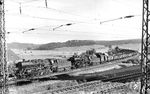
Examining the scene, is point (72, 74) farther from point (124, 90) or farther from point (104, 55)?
point (124, 90)

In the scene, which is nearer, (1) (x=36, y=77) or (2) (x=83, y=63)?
(1) (x=36, y=77)

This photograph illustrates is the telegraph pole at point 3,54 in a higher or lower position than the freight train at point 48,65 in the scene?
higher

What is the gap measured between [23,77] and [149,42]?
22.1 metres

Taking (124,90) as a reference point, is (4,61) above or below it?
above

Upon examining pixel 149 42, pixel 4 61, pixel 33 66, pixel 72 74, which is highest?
pixel 149 42

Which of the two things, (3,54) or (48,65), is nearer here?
(3,54)

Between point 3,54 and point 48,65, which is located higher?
point 3,54

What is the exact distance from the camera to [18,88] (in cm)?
Answer: 2769

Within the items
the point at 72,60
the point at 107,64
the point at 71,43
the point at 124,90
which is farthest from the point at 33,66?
the point at 71,43

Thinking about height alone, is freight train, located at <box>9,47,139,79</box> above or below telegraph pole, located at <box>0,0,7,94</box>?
below

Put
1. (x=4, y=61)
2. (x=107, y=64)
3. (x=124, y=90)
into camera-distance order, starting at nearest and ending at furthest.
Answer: (x=4, y=61), (x=124, y=90), (x=107, y=64)

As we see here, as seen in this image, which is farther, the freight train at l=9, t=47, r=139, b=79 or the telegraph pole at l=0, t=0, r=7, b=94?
the freight train at l=9, t=47, r=139, b=79

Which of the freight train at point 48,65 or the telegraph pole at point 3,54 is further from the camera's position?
the freight train at point 48,65

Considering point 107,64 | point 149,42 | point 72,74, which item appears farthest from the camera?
point 107,64
